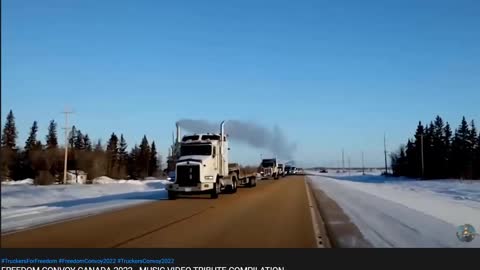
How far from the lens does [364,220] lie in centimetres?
1773

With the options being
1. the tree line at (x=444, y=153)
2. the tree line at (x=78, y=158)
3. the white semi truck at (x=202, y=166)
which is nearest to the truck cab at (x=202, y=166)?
the white semi truck at (x=202, y=166)

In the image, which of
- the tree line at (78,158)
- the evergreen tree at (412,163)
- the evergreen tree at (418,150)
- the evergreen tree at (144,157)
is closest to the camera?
the tree line at (78,158)

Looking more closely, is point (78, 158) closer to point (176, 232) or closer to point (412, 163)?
point (412, 163)

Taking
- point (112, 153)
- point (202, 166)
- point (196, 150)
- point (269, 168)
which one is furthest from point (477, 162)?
point (202, 166)

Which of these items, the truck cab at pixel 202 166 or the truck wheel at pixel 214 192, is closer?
the truck cab at pixel 202 166

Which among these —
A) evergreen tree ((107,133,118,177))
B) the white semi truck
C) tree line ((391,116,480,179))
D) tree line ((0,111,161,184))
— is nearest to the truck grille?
the white semi truck

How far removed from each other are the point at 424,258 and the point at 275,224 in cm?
Answer: 657

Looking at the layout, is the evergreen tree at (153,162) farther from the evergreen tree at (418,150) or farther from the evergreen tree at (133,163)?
the evergreen tree at (418,150)

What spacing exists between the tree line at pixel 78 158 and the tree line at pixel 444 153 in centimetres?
6190

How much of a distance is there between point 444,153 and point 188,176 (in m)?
87.8

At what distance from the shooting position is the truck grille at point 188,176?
29.7 metres

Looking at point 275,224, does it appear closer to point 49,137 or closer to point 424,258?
point 424,258

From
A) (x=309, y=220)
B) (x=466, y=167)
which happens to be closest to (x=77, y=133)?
(x=466, y=167)

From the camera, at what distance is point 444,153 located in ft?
347
